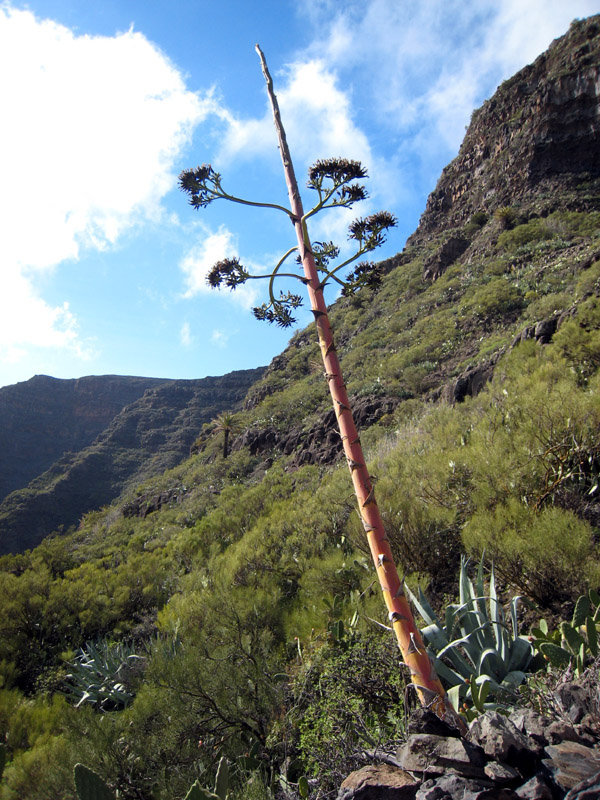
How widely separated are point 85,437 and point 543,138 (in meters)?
86.4

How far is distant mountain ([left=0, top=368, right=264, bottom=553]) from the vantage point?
53.1 meters

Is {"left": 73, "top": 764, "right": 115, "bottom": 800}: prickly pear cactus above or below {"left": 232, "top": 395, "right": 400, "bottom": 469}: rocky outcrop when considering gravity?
below

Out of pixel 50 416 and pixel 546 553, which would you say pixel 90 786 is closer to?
pixel 546 553

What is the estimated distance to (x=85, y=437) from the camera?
A: 277 feet

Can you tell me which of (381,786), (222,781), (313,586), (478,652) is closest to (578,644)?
(478,652)

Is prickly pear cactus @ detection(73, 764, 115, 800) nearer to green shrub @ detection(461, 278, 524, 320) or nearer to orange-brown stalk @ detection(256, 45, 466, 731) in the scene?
orange-brown stalk @ detection(256, 45, 466, 731)

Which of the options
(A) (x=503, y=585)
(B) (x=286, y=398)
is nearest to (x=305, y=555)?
(A) (x=503, y=585)

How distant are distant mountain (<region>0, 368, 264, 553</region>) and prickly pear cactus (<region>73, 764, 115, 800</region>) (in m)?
54.8

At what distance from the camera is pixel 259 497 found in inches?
568

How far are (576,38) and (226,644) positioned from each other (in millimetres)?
55598

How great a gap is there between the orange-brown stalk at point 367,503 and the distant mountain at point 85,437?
181 ft

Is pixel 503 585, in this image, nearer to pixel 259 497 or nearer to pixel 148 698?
pixel 148 698

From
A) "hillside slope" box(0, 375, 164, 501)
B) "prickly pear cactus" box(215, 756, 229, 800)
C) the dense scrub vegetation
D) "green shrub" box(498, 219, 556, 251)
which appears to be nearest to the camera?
"prickly pear cactus" box(215, 756, 229, 800)

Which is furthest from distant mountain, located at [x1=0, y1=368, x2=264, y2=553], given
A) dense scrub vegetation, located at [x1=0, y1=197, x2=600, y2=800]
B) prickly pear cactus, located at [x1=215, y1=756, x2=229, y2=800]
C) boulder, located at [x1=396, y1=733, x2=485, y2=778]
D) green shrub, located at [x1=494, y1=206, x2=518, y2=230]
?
boulder, located at [x1=396, y1=733, x2=485, y2=778]
